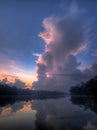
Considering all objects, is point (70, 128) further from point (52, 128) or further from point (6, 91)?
point (6, 91)

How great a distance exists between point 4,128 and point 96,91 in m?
112

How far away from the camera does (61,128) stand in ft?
59.2

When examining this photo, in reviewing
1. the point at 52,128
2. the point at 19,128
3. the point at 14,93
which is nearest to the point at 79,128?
the point at 52,128

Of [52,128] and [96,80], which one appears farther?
[96,80]

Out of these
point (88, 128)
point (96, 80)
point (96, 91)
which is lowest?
point (88, 128)

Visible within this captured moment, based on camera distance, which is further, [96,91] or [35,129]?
[96,91]

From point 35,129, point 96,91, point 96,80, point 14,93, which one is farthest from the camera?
point 14,93

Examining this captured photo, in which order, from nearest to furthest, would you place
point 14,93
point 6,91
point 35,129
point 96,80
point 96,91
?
point 35,129 → point 96,91 → point 96,80 → point 6,91 → point 14,93

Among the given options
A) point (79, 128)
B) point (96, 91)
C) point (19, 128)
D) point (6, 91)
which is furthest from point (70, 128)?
point (6, 91)

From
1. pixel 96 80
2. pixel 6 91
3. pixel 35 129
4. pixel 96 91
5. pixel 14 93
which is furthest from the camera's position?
pixel 14 93

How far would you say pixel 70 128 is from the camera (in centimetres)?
1803

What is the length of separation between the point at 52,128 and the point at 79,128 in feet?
8.26

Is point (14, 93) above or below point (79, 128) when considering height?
above

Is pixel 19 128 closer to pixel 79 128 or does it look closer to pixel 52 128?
pixel 52 128
